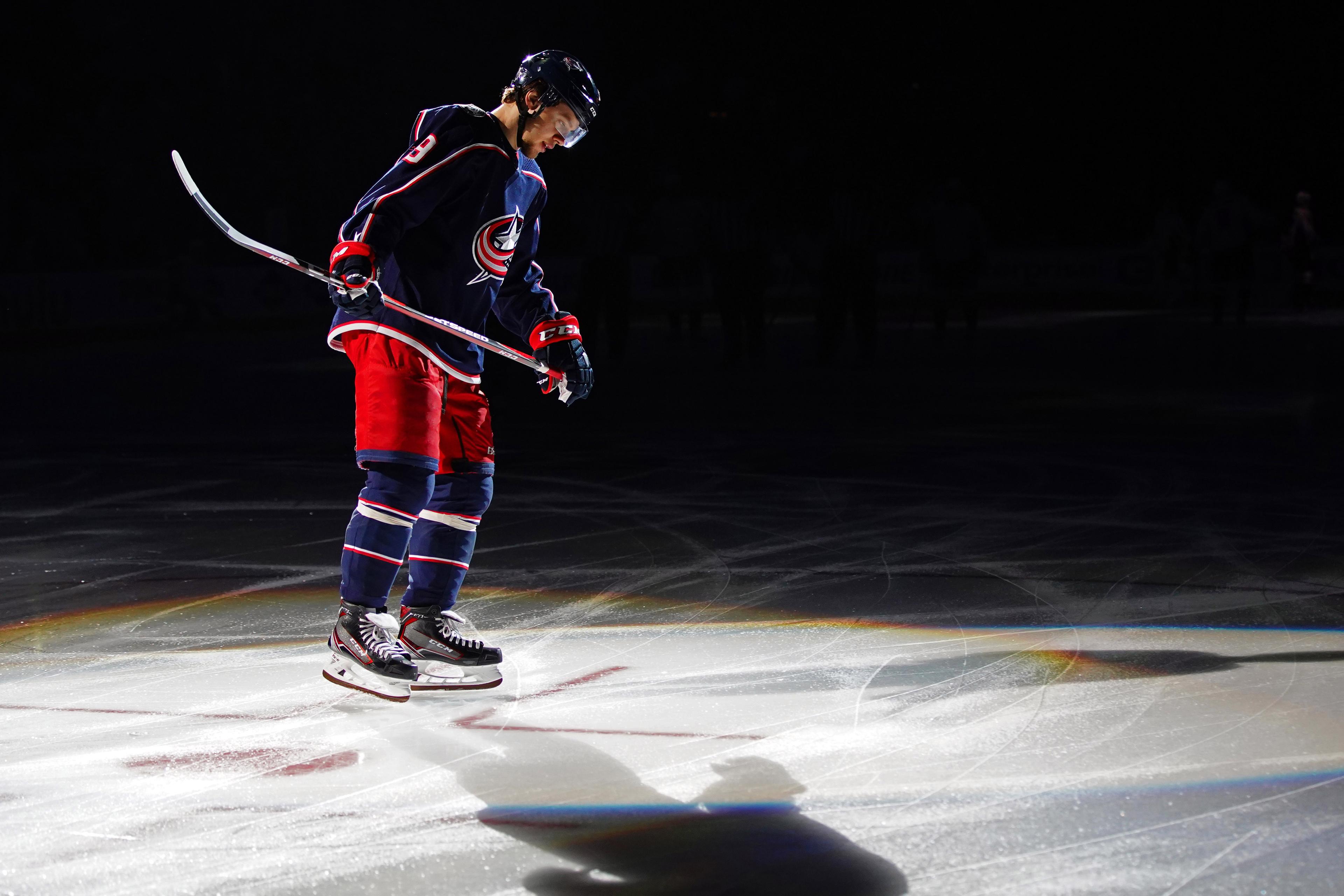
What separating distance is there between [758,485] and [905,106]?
464 inches

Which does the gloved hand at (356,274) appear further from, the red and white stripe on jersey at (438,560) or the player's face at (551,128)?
the red and white stripe on jersey at (438,560)

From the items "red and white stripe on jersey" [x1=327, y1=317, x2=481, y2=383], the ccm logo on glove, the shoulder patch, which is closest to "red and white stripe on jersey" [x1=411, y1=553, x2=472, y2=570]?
"red and white stripe on jersey" [x1=327, y1=317, x2=481, y2=383]

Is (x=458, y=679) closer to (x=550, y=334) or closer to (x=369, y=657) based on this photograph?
(x=369, y=657)

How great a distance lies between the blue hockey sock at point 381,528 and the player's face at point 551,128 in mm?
880

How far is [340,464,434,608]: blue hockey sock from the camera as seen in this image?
4.06 metres

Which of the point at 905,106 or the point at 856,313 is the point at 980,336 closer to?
the point at 905,106

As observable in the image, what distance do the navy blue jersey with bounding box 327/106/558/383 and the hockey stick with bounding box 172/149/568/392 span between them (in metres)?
0.03

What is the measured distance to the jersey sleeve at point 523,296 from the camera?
4.47m

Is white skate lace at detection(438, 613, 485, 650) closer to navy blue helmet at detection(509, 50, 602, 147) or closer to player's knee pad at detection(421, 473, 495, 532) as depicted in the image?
player's knee pad at detection(421, 473, 495, 532)

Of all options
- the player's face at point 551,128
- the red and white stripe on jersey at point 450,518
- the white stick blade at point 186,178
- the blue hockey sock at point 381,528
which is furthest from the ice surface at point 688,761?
the player's face at point 551,128

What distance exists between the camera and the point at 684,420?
10531 millimetres

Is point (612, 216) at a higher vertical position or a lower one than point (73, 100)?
lower

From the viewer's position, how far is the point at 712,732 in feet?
12.3

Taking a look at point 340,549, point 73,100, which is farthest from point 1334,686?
point 73,100
